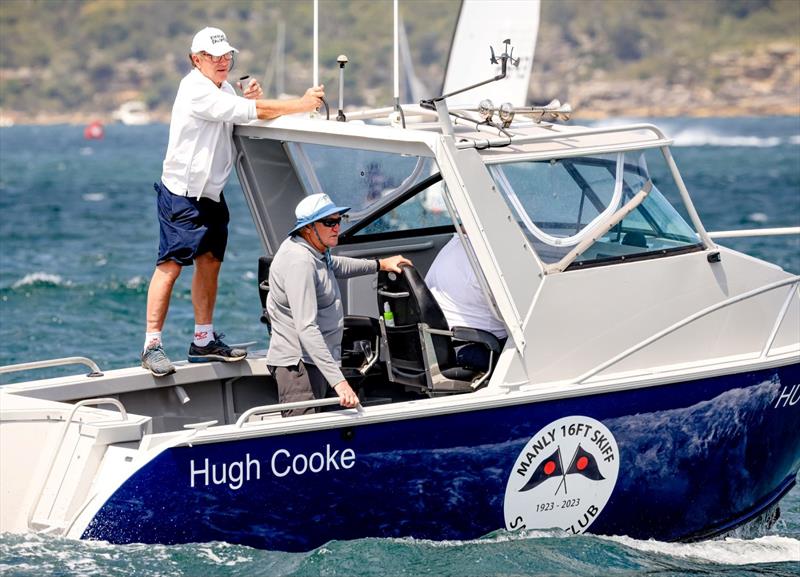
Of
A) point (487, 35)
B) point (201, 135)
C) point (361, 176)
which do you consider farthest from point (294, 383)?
point (487, 35)

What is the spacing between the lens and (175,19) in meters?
164

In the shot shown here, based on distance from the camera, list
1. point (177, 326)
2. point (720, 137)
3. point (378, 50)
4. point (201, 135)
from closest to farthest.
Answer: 1. point (201, 135)
2. point (177, 326)
3. point (720, 137)
4. point (378, 50)

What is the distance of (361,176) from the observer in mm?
8836

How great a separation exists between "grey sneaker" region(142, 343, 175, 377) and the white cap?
5.84ft

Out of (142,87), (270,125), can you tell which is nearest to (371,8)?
(142,87)

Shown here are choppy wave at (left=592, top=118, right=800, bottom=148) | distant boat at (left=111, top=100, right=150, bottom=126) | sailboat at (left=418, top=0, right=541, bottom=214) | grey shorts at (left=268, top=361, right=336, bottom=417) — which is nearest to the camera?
grey shorts at (left=268, top=361, right=336, bottom=417)

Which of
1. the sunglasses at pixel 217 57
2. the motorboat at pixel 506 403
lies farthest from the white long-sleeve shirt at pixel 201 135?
the motorboat at pixel 506 403

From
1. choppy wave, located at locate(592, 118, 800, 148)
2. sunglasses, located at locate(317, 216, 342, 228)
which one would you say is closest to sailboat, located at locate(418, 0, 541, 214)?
sunglasses, located at locate(317, 216, 342, 228)

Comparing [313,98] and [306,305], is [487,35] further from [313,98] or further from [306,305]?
[306,305]

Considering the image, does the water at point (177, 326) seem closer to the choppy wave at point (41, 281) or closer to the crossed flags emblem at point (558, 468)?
the choppy wave at point (41, 281)

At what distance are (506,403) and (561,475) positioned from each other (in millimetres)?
561

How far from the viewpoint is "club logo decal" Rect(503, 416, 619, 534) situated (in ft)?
24.5

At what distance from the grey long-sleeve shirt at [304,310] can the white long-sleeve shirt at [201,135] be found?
82 cm

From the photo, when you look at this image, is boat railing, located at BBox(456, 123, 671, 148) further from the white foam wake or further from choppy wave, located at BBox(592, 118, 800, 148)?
choppy wave, located at BBox(592, 118, 800, 148)
